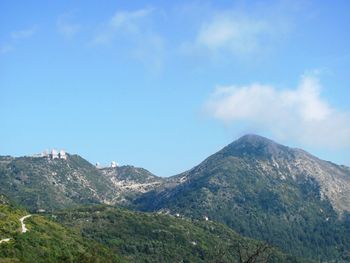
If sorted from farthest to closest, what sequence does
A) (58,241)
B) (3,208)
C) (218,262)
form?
(3,208) → (58,241) → (218,262)

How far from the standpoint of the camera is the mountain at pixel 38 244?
14500 centimetres

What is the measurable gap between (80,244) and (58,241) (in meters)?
16.6

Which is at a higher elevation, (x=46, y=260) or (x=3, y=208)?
(x=3, y=208)

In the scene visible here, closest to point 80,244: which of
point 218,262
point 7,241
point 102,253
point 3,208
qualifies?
point 102,253

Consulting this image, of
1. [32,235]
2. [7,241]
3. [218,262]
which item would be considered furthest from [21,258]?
[218,262]

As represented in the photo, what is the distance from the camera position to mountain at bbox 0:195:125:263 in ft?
476

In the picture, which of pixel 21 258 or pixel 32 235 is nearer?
pixel 21 258

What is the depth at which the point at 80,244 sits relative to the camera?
196 metres

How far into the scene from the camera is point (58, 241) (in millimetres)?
180625

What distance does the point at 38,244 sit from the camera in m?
165

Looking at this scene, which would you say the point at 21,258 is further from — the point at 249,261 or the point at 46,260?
the point at 249,261

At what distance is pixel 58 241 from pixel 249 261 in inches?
5904

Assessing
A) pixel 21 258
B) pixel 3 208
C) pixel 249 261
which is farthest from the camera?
pixel 3 208

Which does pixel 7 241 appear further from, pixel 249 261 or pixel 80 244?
pixel 249 261
